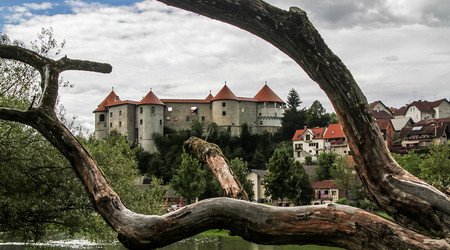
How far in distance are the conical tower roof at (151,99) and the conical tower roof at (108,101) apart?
1022cm

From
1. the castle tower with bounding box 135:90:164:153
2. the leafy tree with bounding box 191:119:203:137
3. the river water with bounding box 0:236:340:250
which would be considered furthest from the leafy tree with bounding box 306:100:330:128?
the river water with bounding box 0:236:340:250

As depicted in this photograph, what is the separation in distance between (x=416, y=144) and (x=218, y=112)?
3685 centimetres

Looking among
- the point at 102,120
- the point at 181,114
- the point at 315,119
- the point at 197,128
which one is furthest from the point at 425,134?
the point at 102,120

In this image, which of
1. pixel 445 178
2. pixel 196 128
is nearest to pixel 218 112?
pixel 196 128

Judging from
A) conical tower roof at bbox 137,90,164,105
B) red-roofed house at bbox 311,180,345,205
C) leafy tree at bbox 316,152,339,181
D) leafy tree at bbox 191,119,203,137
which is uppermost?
conical tower roof at bbox 137,90,164,105

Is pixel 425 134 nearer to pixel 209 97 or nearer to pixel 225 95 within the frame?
pixel 225 95

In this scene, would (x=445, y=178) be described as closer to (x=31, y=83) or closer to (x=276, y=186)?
(x=276, y=186)

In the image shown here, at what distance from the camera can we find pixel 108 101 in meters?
98.2

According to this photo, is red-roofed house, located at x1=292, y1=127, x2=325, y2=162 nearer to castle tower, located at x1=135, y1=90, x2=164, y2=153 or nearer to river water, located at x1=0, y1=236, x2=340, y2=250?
castle tower, located at x1=135, y1=90, x2=164, y2=153

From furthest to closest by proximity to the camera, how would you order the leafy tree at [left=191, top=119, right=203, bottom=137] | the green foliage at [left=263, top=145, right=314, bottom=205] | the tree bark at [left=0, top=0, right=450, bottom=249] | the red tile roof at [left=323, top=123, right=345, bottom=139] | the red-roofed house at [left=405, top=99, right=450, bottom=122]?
the red-roofed house at [left=405, top=99, right=450, bottom=122] → the leafy tree at [left=191, top=119, right=203, bottom=137] → the red tile roof at [left=323, top=123, right=345, bottom=139] → the green foliage at [left=263, top=145, right=314, bottom=205] → the tree bark at [left=0, top=0, right=450, bottom=249]

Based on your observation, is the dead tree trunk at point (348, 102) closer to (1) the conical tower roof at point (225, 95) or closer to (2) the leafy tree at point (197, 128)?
(2) the leafy tree at point (197, 128)

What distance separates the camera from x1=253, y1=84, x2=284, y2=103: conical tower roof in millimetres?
98562

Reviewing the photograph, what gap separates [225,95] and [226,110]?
3.27 m

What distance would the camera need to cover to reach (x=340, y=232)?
252cm
